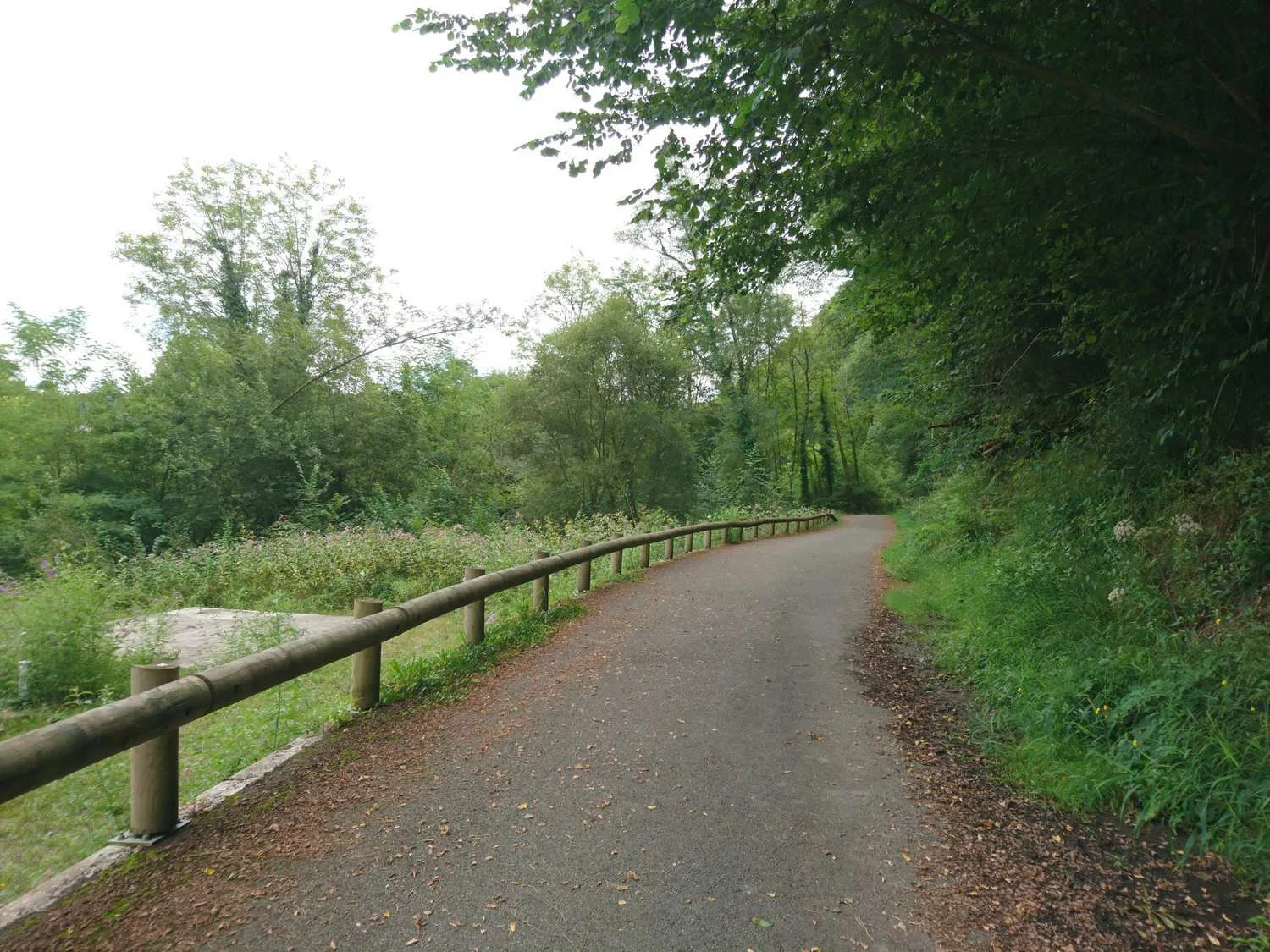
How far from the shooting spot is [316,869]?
262cm

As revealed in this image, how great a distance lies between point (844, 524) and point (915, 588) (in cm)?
2031

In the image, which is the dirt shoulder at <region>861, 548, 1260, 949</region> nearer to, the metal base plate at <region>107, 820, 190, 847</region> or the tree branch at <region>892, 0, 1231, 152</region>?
the metal base plate at <region>107, 820, 190, 847</region>

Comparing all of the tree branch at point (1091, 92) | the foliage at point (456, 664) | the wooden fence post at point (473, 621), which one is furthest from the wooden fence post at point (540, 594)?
the tree branch at point (1091, 92)

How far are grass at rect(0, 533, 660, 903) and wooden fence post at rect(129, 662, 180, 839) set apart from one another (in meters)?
0.55

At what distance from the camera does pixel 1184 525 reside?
470cm

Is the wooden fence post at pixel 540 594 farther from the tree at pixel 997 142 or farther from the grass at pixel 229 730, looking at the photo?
the tree at pixel 997 142

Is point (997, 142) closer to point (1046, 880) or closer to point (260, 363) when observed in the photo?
point (1046, 880)

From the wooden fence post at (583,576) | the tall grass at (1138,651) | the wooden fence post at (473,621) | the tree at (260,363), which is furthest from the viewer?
the tree at (260,363)

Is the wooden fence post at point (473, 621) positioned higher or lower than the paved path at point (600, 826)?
higher

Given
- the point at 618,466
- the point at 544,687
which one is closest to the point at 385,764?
the point at 544,687

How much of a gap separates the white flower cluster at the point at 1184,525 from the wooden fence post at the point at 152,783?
256 inches

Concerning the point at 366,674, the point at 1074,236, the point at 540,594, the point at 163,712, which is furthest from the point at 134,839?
the point at 1074,236

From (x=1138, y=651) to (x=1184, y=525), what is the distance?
132 centimetres

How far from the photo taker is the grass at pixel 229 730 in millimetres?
3084
